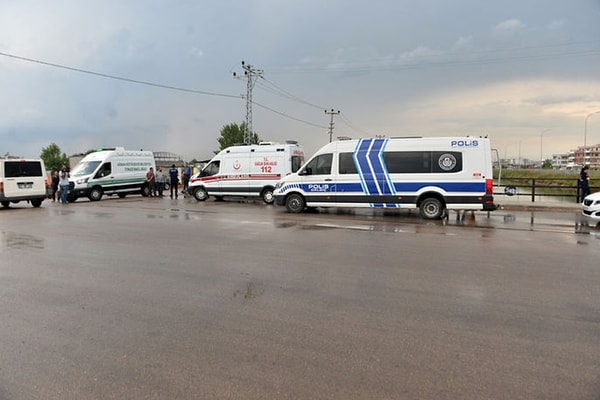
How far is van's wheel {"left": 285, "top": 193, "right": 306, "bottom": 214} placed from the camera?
1474 cm

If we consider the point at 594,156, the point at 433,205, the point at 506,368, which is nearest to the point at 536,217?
the point at 433,205

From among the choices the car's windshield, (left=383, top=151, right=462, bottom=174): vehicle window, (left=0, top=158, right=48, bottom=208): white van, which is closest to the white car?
(left=383, top=151, right=462, bottom=174): vehicle window

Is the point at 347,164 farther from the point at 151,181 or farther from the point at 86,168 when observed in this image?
the point at 86,168

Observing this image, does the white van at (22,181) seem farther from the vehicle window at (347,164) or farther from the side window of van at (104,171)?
the vehicle window at (347,164)

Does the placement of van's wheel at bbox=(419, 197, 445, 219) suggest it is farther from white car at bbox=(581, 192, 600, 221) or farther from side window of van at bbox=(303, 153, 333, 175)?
white car at bbox=(581, 192, 600, 221)

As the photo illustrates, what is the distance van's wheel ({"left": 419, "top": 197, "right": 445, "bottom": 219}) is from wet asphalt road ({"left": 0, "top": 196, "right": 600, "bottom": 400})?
13.2 feet

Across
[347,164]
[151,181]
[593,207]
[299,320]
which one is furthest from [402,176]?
[151,181]

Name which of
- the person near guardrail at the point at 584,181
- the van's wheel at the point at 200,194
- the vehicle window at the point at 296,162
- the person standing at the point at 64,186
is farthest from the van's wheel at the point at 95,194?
the person near guardrail at the point at 584,181

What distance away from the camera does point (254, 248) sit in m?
8.15

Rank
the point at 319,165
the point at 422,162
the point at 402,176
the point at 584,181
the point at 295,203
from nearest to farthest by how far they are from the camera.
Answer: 1. the point at 422,162
2. the point at 402,176
3. the point at 319,165
4. the point at 295,203
5. the point at 584,181

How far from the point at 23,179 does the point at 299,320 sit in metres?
17.3

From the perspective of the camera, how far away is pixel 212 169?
19984mm

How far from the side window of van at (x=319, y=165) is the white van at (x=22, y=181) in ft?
37.5

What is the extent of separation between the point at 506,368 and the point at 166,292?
3795 mm
